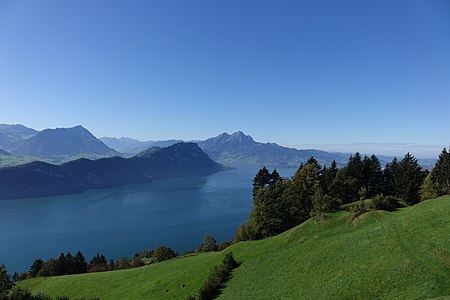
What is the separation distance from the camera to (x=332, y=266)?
37.0 metres

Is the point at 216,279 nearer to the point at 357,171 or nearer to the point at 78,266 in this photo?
the point at 357,171

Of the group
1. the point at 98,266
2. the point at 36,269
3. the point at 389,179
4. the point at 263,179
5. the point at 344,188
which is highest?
the point at 263,179

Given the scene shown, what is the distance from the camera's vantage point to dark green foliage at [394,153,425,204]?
77312 millimetres

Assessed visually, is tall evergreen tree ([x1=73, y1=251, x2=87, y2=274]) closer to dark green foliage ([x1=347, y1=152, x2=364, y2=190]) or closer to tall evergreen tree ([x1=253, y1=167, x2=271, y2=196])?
tall evergreen tree ([x1=253, y1=167, x2=271, y2=196])

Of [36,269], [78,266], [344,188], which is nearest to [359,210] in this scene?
[344,188]

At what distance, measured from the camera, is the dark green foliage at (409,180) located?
77.3 m

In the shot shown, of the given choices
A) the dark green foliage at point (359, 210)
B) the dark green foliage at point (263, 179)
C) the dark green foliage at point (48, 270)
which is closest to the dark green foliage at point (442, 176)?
the dark green foliage at point (359, 210)

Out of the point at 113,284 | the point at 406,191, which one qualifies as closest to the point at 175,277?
the point at 113,284

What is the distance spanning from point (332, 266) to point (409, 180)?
5287cm

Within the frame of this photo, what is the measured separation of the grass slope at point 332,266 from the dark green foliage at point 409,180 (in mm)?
33257

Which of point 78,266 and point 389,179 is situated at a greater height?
point 389,179

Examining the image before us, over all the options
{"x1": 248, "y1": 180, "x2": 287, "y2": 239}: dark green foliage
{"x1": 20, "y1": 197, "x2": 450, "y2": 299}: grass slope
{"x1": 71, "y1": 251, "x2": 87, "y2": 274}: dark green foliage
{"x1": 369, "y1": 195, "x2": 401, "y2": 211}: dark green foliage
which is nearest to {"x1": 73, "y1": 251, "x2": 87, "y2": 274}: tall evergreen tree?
{"x1": 71, "y1": 251, "x2": 87, "y2": 274}: dark green foliage

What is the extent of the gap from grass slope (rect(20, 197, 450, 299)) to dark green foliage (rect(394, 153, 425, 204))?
33.3m

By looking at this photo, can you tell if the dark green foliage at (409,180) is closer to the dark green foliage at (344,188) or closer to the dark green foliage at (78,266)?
the dark green foliage at (344,188)
